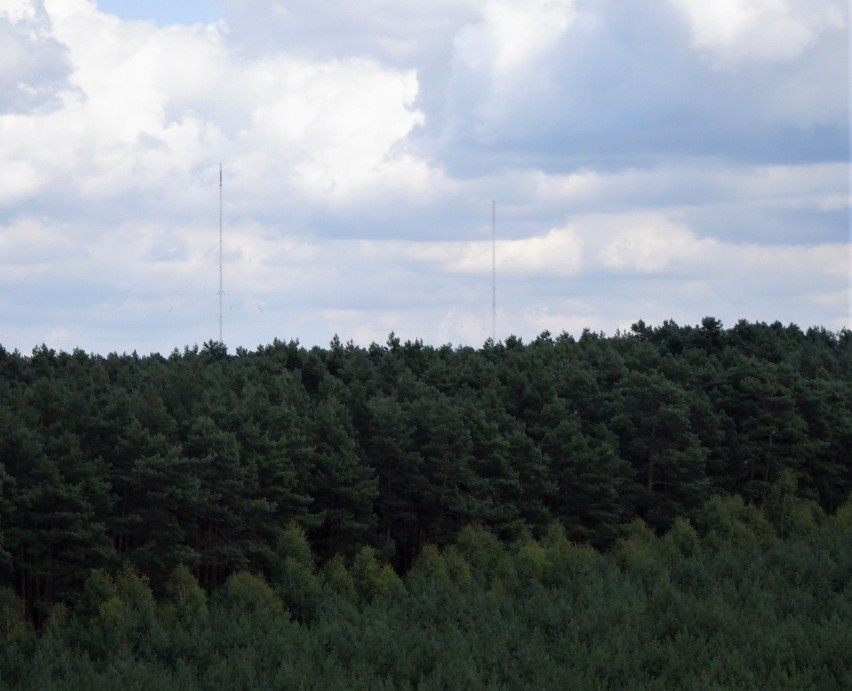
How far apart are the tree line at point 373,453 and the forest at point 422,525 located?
191 millimetres

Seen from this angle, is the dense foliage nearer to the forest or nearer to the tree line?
the forest

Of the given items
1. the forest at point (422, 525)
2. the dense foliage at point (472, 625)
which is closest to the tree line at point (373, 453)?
the forest at point (422, 525)

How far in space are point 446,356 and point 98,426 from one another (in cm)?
4348

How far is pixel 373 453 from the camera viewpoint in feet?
245

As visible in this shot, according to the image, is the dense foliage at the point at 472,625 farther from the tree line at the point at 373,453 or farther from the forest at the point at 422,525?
the tree line at the point at 373,453

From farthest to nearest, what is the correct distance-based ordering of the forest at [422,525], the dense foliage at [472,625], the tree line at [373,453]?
1. the tree line at [373,453]
2. the forest at [422,525]
3. the dense foliage at [472,625]

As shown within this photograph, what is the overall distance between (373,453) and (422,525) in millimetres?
5162

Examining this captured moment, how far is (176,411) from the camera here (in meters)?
71.4

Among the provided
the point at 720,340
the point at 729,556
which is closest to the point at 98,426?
the point at 729,556

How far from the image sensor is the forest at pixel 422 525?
5228cm

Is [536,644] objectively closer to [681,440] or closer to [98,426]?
[98,426]

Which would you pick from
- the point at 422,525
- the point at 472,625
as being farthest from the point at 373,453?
the point at 472,625

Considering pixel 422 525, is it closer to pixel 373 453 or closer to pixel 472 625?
pixel 373 453

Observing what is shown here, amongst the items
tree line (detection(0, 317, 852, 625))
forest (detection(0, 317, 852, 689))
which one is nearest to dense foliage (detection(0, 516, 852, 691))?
forest (detection(0, 317, 852, 689))
